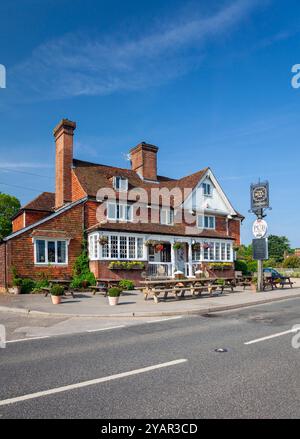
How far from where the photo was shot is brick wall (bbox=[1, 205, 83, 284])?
73.3 feet

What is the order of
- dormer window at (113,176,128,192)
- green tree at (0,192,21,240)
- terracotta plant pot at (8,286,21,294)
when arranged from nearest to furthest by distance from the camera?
terracotta plant pot at (8,286,21,294), dormer window at (113,176,128,192), green tree at (0,192,21,240)

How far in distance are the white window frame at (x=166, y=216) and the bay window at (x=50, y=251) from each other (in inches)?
350

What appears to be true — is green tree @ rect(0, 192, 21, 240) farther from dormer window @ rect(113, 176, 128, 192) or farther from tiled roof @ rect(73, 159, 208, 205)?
dormer window @ rect(113, 176, 128, 192)

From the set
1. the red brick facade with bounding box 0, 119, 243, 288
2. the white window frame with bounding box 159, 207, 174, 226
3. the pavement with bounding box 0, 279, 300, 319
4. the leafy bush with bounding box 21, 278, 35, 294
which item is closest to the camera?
the pavement with bounding box 0, 279, 300, 319

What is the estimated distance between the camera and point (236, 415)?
447 cm

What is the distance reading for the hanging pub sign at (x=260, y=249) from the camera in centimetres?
2291

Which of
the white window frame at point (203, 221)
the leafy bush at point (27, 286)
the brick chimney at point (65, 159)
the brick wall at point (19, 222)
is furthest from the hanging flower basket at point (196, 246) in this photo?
the brick wall at point (19, 222)

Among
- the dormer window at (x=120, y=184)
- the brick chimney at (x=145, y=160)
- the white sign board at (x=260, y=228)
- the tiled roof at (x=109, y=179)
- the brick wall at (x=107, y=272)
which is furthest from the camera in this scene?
the brick chimney at (x=145, y=160)

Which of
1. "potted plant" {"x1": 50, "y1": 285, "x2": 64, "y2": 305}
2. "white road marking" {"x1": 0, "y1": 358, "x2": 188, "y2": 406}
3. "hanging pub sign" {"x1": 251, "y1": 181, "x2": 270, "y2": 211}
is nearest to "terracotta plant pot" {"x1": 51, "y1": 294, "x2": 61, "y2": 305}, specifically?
"potted plant" {"x1": 50, "y1": 285, "x2": 64, "y2": 305}

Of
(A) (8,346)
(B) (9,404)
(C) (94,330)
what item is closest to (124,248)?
(C) (94,330)

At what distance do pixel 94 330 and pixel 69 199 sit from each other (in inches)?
770

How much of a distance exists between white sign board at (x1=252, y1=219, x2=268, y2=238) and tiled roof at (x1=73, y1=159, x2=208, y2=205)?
9.67 metres

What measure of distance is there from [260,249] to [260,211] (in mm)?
2484

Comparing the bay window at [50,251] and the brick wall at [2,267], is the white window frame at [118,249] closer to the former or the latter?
the bay window at [50,251]
